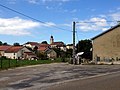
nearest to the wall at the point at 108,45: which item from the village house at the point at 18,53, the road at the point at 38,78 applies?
the road at the point at 38,78

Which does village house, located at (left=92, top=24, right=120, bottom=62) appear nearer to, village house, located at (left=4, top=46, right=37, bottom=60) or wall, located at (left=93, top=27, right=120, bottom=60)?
wall, located at (left=93, top=27, right=120, bottom=60)

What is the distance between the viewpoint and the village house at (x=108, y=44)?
2516 inches

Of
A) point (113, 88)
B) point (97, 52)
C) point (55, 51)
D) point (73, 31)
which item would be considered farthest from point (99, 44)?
point (55, 51)

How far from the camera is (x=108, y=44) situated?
64750 millimetres

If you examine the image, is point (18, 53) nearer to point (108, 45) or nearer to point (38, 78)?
point (108, 45)

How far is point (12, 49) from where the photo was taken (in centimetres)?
11188

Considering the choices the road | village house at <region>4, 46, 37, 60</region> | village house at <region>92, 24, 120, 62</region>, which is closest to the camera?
the road

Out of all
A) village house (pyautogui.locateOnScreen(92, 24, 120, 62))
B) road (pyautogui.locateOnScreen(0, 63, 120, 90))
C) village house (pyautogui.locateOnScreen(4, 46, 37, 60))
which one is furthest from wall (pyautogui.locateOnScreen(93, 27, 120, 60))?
village house (pyautogui.locateOnScreen(4, 46, 37, 60))

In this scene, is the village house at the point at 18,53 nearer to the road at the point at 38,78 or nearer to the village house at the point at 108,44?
the village house at the point at 108,44

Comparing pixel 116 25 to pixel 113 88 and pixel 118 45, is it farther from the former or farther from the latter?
pixel 113 88

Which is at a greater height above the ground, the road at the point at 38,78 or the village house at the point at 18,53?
the village house at the point at 18,53

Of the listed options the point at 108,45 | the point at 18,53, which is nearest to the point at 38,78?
the point at 108,45

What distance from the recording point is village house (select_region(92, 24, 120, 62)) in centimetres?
6392

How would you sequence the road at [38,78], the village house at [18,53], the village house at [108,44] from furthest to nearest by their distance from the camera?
the village house at [18,53], the village house at [108,44], the road at [38,78]
